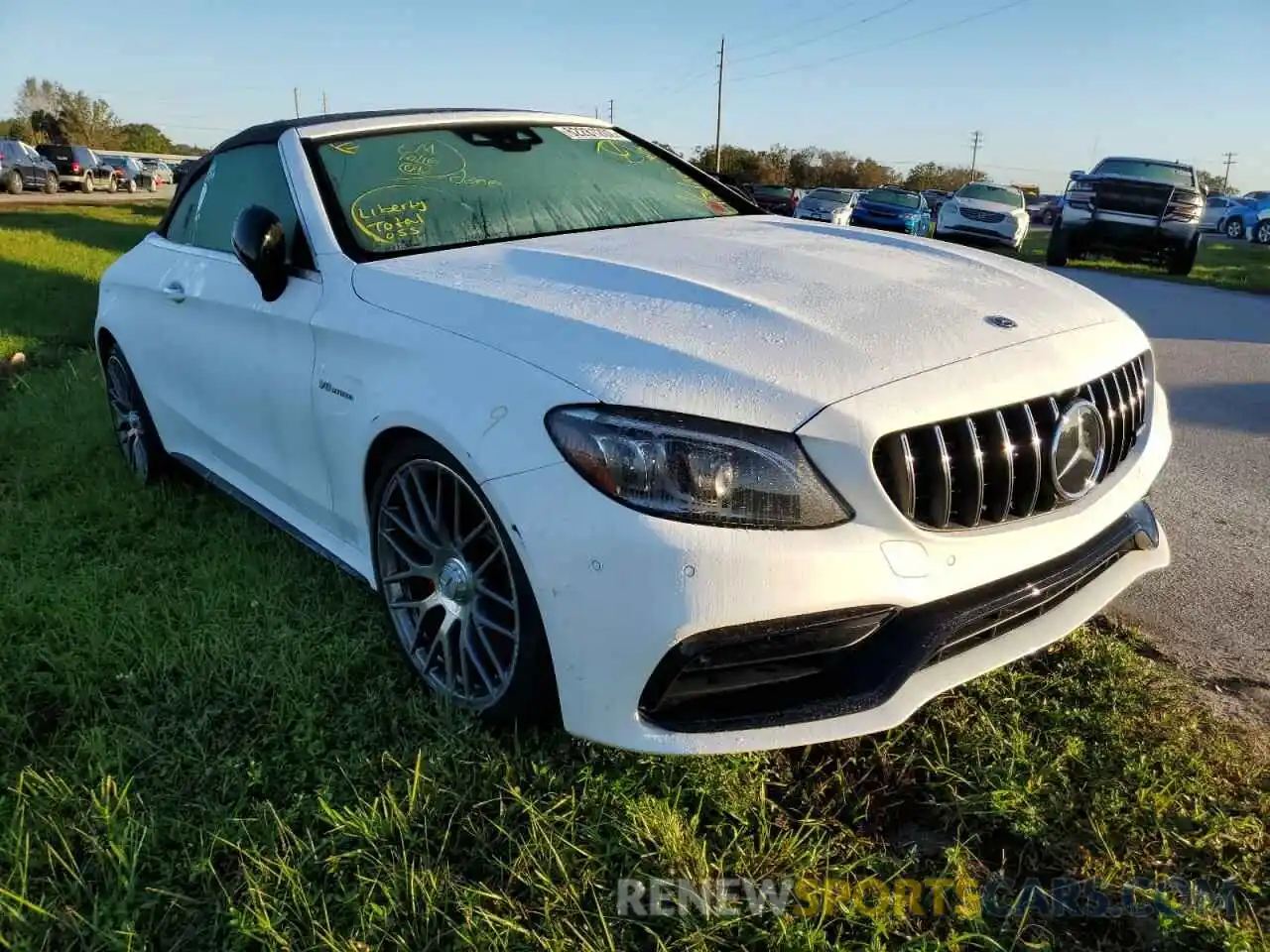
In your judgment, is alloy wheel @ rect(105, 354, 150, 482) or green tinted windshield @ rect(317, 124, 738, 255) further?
alloy wheel @ rect(105, 354, 150, 482)

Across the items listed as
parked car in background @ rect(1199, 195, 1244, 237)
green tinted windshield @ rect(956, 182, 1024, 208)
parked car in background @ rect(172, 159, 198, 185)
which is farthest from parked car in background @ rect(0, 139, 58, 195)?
parked car in background @ rect(1199, 195, 1244, 237)

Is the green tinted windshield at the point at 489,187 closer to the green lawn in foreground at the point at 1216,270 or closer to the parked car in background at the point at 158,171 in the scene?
the green lawn in foreground at the point at 1216,270

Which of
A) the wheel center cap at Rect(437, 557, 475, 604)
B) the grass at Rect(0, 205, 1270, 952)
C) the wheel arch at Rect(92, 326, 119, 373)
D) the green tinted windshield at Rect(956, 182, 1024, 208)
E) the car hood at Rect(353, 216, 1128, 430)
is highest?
the car hood at Rect(353, 216, 1128, 430)

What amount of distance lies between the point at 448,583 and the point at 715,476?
2.78 feet

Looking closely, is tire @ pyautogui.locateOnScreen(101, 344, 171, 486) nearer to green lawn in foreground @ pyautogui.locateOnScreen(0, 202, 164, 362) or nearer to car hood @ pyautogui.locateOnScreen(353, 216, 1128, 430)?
car hood @ pyautogui.locateOnScreen(353, 216, 1128, 430)

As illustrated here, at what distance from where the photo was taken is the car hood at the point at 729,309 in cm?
182

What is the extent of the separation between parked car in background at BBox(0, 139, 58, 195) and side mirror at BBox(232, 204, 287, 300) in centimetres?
3072

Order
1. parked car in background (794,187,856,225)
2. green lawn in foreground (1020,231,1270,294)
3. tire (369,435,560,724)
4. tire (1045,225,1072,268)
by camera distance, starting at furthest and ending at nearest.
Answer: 1. parked car in background (794,187,856,225)
2. tire (1045,225,1072,268)
3. green lawn in foreground (1020,231,1270,294)
4. tire (369,435,560,724)

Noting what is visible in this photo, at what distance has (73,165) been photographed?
33.0 metres

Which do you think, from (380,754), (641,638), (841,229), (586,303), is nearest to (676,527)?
(641,638)

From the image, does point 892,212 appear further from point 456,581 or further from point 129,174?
point 129,174

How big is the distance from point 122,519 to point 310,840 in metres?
2.40

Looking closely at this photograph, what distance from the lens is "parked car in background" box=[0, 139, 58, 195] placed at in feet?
89.4

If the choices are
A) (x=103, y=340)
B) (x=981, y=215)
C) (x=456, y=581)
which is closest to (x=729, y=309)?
(x=456, y=581)
